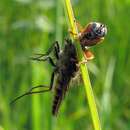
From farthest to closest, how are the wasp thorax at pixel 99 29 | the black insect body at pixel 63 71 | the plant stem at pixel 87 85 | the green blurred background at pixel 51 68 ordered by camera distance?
1. the green blurred background at pixel 51 68
2. the black insect body at pixel 63 71
3. the wasp thorax at pixel 99 29
4. the plant stem at pixel 87 85

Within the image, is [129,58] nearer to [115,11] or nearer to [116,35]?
[116,35]

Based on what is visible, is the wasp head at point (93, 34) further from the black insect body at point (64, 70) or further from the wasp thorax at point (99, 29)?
the black insect body at point (64, 70)

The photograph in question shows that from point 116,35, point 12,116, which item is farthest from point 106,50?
point 12,116

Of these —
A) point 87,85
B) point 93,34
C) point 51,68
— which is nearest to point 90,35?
point 93,34

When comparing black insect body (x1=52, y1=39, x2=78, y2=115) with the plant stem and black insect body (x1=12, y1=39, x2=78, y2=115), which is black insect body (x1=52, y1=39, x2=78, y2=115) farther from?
the plant stem

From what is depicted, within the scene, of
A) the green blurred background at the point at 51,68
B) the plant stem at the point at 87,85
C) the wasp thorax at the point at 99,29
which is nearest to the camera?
the plant stem at the point at 87,85

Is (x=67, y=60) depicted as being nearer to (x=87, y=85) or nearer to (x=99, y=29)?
(x=99, y=29)

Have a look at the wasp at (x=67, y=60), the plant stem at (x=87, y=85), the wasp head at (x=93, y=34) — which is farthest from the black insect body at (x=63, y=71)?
the plant stem at (x=87, y=85)

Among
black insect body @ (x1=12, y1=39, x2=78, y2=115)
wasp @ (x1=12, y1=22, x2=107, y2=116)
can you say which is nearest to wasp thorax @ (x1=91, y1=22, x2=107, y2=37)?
wasp @ (x1=12, y1=22, x2=107, y2=116)
